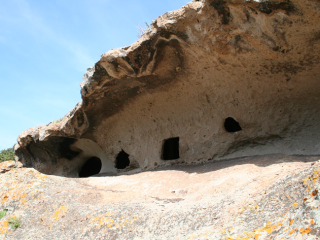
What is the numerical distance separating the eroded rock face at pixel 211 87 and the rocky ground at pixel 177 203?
0.88 metres

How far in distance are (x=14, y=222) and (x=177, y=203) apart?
185 centimetres

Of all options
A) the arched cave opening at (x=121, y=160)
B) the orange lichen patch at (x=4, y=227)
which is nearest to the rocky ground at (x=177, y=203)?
the orange lichen patch at (x=4, y=227)

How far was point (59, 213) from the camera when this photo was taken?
3.25m

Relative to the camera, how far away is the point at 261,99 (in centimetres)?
488

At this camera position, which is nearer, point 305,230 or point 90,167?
point 305,230

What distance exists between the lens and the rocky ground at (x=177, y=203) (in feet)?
6.70

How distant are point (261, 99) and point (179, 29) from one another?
73.5 inches

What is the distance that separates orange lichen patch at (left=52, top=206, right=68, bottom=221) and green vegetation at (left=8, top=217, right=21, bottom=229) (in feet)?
1.23

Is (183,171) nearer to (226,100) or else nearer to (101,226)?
(226,100)

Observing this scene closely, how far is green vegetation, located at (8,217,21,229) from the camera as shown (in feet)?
10.2

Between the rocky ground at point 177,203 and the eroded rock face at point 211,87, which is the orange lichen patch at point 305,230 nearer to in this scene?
the rocky ground at point 177,203

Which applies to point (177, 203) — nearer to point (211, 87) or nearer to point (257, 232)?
point (257, 232)

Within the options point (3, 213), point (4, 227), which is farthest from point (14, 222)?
point (3, 213)

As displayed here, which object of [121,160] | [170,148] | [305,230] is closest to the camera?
[305,230]
